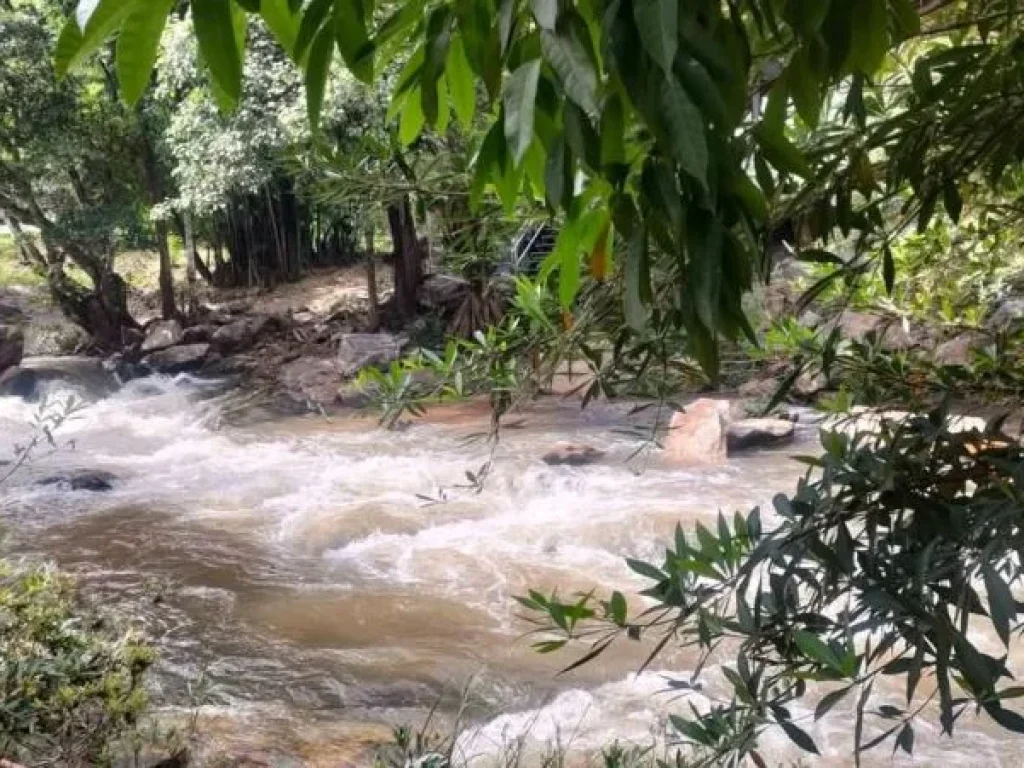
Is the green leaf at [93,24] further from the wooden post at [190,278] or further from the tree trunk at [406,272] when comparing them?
the wooden post at [190,278]

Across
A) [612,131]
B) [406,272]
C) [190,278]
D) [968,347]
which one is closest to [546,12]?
[612,131]

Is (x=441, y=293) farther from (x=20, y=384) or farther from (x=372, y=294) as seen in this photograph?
(x=20, y=384)

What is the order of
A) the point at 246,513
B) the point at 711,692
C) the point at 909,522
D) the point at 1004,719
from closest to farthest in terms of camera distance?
the point at 1004,719, the point at 909,522, the point at 711,692, the point at 246,513

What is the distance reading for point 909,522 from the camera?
1296 millimetres

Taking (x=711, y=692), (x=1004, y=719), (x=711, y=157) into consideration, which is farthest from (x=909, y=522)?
(x=711, y=692)

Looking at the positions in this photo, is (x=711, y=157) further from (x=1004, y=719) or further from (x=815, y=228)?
(x=815, y=228)

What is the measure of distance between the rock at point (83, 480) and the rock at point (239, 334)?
5330 millimetres

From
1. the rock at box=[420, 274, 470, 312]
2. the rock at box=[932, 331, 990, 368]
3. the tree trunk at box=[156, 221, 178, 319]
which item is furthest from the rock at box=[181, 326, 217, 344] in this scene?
the rock at box=[932, 331, 990, 368]

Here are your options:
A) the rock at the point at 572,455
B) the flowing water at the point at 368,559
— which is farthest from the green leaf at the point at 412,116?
the rock at the point at 572,455

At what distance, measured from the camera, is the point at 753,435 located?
795 centimetres

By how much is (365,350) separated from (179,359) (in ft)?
8.97

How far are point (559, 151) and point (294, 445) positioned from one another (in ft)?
28.5

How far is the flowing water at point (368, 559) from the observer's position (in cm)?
404

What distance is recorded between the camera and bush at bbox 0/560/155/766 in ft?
6.98
